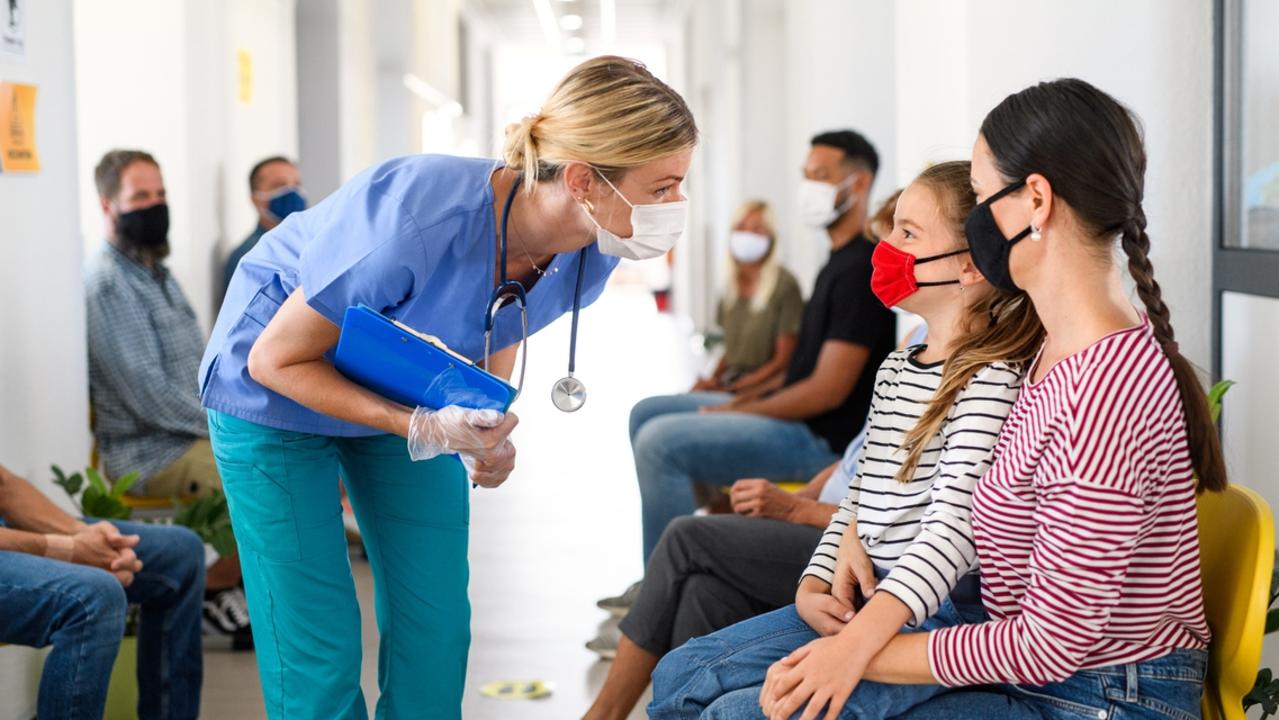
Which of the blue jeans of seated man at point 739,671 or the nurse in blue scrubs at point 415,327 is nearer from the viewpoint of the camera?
the blue jeans of seated man at point 739,671

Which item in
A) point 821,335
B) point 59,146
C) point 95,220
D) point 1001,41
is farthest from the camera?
point 95,220

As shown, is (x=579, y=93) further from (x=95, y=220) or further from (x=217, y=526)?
(x=95, y=220)

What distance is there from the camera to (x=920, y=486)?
176 centimetres

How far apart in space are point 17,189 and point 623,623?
5.42ft

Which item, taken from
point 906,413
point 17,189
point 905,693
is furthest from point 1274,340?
point 17,189

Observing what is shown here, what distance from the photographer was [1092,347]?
1440mm

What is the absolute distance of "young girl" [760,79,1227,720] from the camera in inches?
54.6

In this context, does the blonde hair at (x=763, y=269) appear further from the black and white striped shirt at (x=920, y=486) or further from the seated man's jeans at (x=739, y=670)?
the seated man's jeans at (x=739, y=670)

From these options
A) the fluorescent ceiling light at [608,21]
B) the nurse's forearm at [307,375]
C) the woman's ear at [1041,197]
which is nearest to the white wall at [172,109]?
the nurse's forearm at [307,375]

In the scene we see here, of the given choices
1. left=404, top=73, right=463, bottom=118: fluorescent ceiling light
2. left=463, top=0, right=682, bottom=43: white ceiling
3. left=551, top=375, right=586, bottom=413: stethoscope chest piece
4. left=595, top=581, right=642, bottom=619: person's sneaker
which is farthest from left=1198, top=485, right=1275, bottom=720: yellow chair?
left=463, top=0, right=682, bottom=43: white ceiling

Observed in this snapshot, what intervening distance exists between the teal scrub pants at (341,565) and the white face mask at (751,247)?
3470mm

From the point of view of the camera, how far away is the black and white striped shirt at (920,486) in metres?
1.59

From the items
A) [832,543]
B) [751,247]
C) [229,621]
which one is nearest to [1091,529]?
[832,543]

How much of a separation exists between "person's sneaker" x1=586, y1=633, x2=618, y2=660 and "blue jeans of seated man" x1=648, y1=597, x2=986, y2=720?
5.48 ft
